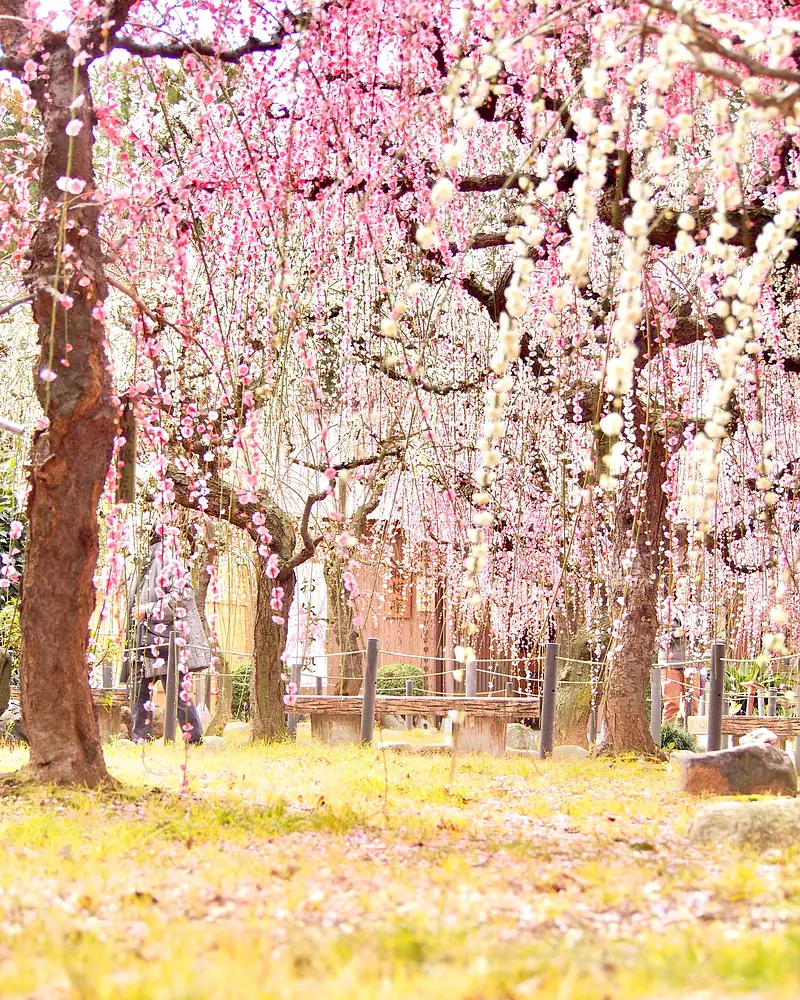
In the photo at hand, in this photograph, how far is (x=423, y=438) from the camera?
34.7 feet

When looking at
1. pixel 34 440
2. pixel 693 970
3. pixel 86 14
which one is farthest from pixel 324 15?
pixel 693 970

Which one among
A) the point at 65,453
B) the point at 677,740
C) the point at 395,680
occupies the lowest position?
the point at 677,740

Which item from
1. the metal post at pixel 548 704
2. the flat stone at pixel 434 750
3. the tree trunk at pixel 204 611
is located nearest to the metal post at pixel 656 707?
the metal post at pixel 548 704

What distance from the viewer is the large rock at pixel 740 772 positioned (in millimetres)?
6191

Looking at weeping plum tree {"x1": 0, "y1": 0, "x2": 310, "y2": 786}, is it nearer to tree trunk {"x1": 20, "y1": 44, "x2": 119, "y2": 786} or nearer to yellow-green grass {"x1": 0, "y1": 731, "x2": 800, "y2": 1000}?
tree trunk {"x1": 20, "y1": 44, "x2": 119, "y2": 786}

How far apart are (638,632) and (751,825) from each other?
439cm

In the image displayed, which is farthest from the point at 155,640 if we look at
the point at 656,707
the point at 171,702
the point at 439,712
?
the point at 656,707

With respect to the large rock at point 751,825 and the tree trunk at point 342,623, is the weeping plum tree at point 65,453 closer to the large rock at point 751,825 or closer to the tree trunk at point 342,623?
the large rock at point 751,825

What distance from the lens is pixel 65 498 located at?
5223mm

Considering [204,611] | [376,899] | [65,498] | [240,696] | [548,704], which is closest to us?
[376,899]

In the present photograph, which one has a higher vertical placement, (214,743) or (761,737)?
(761,737)

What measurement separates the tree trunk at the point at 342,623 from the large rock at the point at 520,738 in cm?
170

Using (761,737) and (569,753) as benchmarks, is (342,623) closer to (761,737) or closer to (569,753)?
(569,753)

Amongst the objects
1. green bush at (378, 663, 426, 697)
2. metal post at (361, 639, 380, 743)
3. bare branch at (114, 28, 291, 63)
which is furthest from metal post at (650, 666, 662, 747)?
bare branch at (114, 28, 291, 63)
